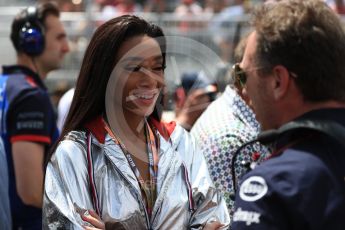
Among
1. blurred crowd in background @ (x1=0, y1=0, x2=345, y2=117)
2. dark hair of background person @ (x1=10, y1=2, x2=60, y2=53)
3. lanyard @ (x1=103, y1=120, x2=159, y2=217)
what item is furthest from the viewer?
blurred crowd in background @ (x1=0, y1=0, x2=345, y2=117)

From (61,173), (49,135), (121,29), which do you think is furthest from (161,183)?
(49,135)

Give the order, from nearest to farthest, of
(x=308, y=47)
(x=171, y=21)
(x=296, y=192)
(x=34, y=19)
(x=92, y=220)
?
(x=296, y=192), (x=308, y=47), (x=92, y=220), (x=34, y=19), (x=171, y=21)

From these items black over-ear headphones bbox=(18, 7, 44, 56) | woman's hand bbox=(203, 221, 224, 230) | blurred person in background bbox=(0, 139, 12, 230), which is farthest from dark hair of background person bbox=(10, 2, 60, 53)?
woman's hand bbox=(203, 221, 224, 230)

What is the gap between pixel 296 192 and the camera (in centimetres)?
208

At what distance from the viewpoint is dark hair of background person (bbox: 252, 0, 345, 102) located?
2.21 meters

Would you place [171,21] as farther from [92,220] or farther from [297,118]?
[297,118]

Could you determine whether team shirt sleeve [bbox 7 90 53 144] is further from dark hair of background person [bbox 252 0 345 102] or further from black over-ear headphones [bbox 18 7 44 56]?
dark hair of background person [bbox 252 0 345 102]

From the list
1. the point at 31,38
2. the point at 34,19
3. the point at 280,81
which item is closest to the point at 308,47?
the point at 280,81

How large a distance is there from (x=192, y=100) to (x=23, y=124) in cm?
111

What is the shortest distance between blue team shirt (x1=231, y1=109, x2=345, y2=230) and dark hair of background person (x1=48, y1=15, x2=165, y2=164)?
0.96 metres

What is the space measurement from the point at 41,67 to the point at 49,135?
0.69 metres

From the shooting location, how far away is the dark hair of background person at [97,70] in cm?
295

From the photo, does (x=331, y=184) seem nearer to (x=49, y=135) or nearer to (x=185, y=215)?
(x=185, y=215)

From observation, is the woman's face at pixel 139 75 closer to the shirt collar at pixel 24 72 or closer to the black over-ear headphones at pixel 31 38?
the shirt collar at pixel 24 72
